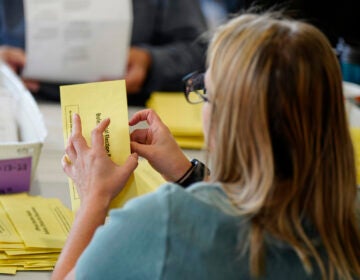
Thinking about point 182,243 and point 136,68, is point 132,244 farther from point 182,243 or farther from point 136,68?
point 136,68

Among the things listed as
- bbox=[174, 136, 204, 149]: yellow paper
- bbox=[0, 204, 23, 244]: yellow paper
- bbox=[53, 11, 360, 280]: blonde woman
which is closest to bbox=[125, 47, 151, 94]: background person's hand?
bbox=[174, 136, 204, 149]: yellow paper

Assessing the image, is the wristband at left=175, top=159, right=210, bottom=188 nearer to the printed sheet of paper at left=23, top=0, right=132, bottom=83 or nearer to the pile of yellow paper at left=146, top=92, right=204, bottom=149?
the pile of yellow paper at left=146, top=92, right=204, bottom=149

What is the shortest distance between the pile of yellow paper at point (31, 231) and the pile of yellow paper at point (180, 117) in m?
0.44

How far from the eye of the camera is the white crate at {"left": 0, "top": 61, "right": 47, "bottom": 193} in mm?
1260

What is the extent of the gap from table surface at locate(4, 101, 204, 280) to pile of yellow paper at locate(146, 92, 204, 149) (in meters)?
0.04

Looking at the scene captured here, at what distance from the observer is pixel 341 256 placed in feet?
2.70

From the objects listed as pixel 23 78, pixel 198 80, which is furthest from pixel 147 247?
pixel 23 78

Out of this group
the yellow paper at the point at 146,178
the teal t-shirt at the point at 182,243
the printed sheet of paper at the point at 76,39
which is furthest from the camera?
the printed sheet of paper at the point at 76,39

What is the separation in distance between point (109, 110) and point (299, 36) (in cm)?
33

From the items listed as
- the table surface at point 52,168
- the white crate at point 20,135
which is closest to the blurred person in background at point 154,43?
the table surface at point 52,168

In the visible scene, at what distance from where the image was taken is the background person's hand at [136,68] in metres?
2.01

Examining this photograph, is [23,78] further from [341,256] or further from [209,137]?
[341,256]

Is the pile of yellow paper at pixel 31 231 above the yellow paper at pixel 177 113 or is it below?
above

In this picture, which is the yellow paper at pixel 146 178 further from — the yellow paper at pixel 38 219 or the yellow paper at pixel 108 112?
the yellow paper at pixel 38 219
